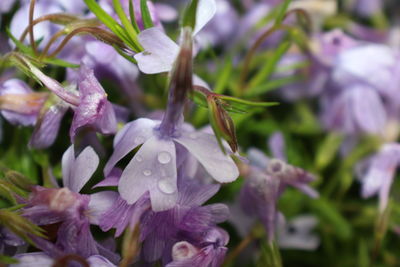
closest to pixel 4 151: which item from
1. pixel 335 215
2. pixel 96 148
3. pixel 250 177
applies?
pixel 96 148

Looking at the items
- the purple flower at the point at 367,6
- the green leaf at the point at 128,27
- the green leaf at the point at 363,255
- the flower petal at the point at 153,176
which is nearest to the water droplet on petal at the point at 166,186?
the flower petal at the point at 153,176

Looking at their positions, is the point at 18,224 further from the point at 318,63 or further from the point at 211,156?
the point at 318,63

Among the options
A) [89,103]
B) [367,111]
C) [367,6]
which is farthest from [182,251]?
[367,6]

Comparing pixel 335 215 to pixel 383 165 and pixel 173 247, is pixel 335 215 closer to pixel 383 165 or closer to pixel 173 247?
pixel 383 165

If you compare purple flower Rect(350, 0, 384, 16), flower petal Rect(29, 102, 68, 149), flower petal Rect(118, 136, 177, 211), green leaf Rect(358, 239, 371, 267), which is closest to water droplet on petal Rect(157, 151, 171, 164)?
flower petal Rect(118, 136, 177, 211)

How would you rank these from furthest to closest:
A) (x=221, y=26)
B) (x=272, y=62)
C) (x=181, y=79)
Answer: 1. (x=221, y=26)
2. (x=272, y=62)
3. (x=181, y=79)

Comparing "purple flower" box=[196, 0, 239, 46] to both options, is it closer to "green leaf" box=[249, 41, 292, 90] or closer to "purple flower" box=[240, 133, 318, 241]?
"green leaf" box=[249, 41, 292, 90]

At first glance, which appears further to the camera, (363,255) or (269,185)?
(363,255)
